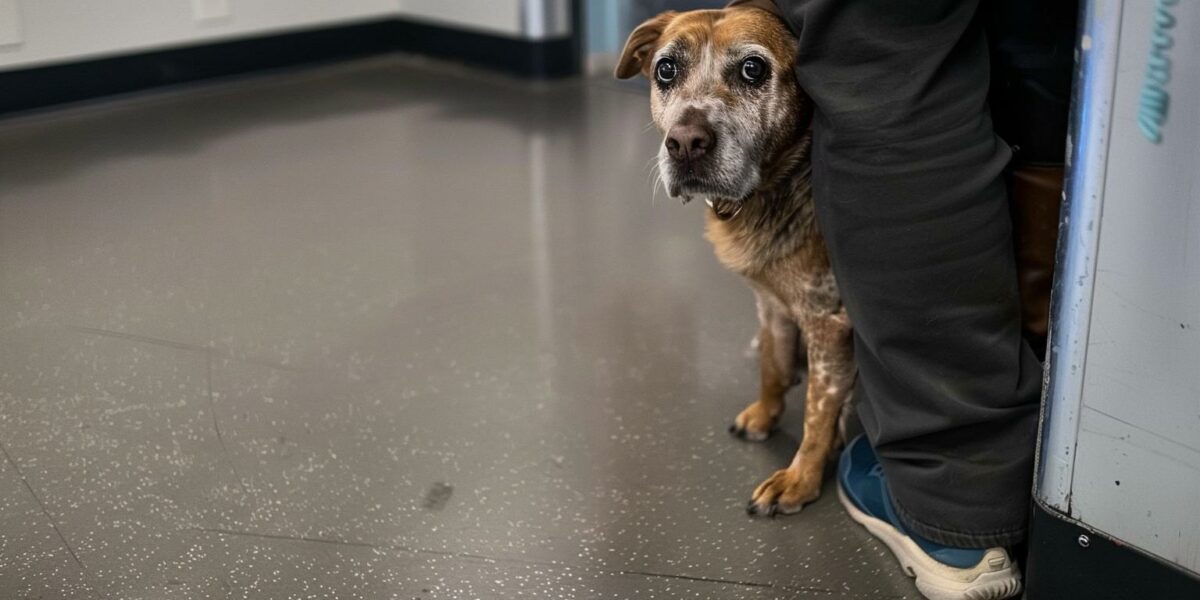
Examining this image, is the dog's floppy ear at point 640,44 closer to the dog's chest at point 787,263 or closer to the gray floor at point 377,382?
the dog's chest at point 787,263

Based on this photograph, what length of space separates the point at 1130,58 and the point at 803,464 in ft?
2.84

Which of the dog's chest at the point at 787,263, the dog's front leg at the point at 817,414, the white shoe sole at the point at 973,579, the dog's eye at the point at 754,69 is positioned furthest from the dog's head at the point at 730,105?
the white shoe sole at the point at 973,579

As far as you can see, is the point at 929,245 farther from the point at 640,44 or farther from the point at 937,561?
the point at 640,44

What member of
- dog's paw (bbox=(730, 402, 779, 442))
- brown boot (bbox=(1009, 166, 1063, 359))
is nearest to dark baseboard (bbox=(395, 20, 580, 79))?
dog's paw (bbox=(730, 402, 779, 442))

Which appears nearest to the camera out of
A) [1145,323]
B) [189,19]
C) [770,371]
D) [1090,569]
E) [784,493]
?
[1145,323]

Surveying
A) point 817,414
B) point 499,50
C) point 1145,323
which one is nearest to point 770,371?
point 817,414

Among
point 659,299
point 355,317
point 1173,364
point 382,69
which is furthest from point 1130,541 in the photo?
point 382,69

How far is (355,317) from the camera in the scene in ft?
8.68

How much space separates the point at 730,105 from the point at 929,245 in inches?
14.1

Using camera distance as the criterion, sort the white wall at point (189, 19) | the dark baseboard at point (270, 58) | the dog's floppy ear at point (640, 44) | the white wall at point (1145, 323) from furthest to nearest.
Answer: the dark baseboard at point (270, 58) < the white wall at point (189, 19) < the dog's floppy ear at point (640, 44) < the white wall at point (1145, 323)

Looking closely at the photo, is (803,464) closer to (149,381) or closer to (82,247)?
(149,381)

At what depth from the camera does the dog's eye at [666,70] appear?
5.77 feet

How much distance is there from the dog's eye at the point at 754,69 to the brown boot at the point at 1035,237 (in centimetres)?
37

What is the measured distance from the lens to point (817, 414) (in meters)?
1.88
